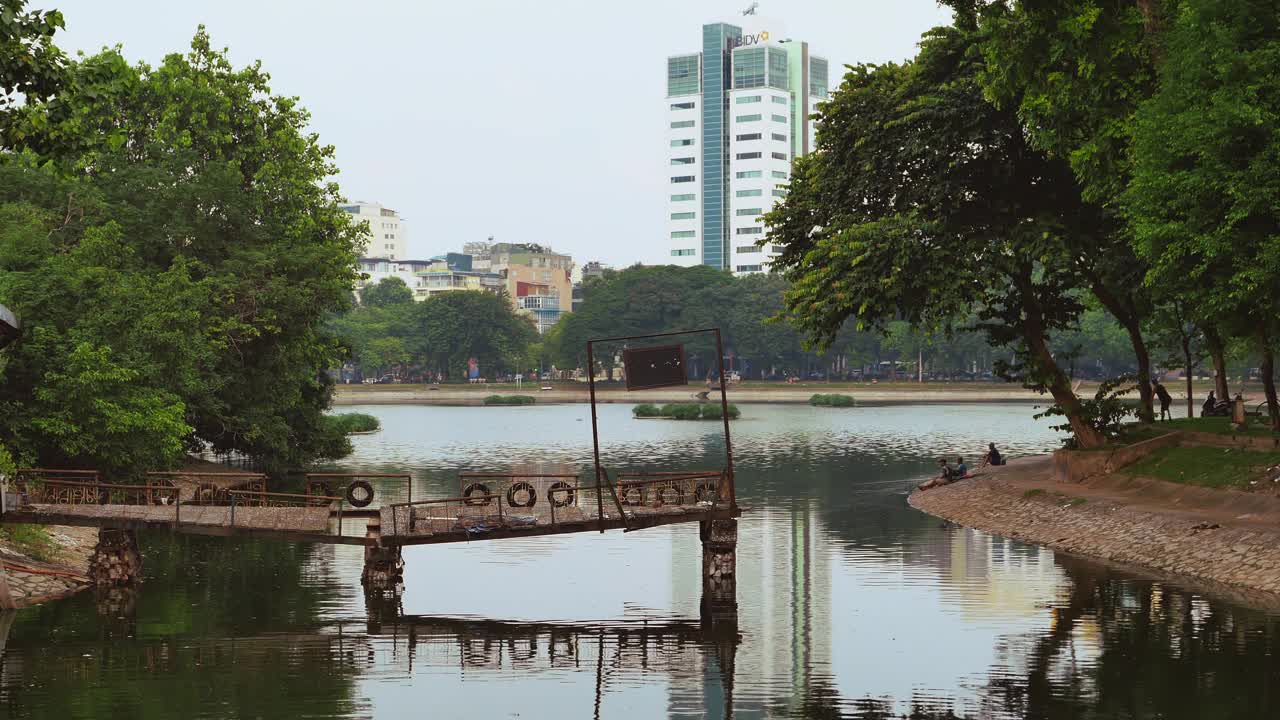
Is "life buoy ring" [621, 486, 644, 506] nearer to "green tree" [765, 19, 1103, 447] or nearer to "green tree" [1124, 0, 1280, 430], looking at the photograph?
"green tree" [765, 19, 1103, 447]

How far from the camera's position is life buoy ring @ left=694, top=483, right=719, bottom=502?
34.9 m

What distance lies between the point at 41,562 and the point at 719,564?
17847mm

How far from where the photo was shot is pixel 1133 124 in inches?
1515

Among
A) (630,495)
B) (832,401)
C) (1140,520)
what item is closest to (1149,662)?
(630,495)

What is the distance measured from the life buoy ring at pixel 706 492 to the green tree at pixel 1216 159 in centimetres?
1314

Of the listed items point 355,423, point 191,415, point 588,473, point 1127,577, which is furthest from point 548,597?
point 355,423

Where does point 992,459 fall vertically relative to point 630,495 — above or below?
below

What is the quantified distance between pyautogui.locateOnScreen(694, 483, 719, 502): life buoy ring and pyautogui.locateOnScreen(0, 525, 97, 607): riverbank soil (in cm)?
1591

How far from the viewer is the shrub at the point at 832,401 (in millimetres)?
170375

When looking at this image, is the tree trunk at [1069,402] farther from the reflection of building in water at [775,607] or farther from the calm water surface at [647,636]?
the reflection of building in water at [775,607]

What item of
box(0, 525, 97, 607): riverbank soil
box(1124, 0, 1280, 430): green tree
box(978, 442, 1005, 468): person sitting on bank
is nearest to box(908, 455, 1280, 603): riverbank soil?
box(978, 442, 1005, 468): person sitting on bank

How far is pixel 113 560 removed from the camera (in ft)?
116

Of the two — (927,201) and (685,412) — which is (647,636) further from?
(685,412)

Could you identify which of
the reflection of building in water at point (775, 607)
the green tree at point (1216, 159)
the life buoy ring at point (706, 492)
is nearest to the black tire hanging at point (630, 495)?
the life buoy ring at point (706, 492)
